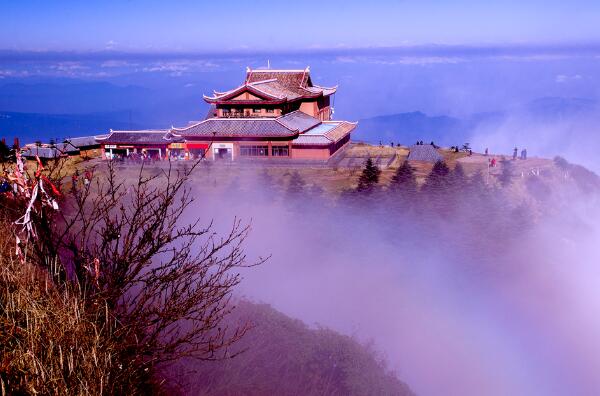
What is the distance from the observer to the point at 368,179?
4334 cm

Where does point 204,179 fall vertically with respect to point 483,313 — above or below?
above

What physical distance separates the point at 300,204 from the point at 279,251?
511 centimetres

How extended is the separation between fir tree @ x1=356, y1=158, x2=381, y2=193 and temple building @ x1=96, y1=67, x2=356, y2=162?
6.60 metres

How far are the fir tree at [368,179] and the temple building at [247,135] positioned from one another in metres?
6.60

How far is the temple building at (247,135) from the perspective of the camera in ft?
164

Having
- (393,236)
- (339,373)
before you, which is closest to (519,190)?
(393,236)

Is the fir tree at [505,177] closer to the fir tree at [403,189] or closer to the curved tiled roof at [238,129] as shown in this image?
the fir tree at [403,189]

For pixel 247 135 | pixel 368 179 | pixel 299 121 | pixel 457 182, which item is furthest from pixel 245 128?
pixel 457 182

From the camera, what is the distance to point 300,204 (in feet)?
138

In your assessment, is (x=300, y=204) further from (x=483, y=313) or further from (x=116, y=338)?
(x=116, y=338)

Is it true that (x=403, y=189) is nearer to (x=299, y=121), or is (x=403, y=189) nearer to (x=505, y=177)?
(x=505, y=177)

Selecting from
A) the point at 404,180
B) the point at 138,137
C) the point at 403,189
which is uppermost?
the point at 138,137

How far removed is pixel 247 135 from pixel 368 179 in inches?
506

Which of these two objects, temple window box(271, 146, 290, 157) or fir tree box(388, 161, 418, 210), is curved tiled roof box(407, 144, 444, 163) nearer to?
fir tree box(388, 161, 418, 210)
